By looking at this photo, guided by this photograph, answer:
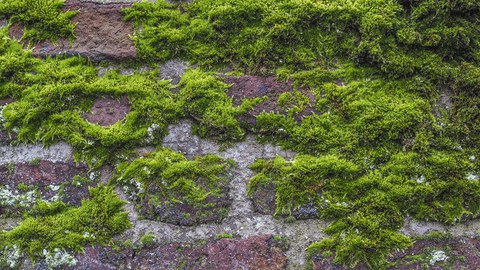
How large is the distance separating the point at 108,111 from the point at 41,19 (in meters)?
0.44

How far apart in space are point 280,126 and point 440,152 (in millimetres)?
494

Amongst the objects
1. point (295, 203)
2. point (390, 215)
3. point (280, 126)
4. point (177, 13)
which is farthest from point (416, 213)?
point (177, 13)

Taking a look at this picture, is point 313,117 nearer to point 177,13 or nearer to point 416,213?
point 416,213

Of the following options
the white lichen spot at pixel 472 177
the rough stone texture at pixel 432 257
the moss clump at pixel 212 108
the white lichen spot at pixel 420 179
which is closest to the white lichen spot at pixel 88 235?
the moss clump at pixel 212 108

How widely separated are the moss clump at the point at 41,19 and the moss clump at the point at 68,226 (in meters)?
0.60

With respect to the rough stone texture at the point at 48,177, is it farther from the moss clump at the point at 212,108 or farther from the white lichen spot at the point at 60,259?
the moss clump at the point at 212,108

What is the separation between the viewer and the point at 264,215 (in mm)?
1458

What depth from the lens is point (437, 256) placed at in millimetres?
1371

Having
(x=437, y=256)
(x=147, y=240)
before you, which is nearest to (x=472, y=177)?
(x=437, y=256)

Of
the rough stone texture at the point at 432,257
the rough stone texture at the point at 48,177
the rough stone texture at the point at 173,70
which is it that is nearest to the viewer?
the rough stone texture at the point at 432,257

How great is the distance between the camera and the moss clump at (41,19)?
1.69 m

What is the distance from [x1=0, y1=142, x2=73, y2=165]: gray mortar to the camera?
61.2 inches

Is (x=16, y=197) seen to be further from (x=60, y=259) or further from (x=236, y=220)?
(x=236, y=220)

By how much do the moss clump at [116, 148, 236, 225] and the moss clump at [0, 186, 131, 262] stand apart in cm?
8
